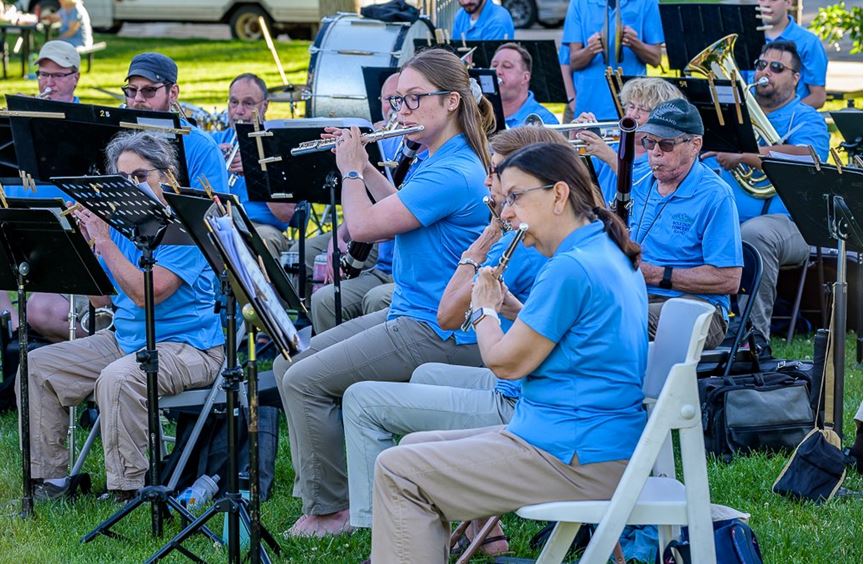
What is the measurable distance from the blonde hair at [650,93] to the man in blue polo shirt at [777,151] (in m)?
0.85

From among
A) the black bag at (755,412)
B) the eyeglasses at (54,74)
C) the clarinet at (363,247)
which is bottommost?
the black bag at (755,412)

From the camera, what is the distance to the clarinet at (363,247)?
5816mm

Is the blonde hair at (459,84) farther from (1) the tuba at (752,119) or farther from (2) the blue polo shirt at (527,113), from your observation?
(2) the blue polo shirt at (527,113)

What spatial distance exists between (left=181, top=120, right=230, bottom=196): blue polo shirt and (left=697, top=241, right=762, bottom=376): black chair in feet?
7.62

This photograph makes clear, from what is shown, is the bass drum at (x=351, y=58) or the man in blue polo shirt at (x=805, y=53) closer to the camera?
the man in blue polo shirt at (x=805, y=53)

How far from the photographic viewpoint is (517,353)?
11.3 feet

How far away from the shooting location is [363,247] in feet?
20.4

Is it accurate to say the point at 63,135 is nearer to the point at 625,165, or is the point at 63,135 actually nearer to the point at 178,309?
the point at 178,309

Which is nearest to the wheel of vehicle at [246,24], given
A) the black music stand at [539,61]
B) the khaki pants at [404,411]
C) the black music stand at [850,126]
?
the black music stand at [539,61]

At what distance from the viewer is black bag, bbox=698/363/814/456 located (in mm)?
5215

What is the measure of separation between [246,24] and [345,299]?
15900 mm

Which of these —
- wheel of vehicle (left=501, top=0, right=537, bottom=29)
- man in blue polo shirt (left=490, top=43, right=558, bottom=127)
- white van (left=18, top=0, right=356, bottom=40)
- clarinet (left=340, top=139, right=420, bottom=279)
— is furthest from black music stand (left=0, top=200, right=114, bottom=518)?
white van (left=18, top=0, right=356, bottom=40)

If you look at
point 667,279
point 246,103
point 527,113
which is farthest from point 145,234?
point 527,113

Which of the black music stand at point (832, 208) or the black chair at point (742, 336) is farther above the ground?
the black music stand at point (832, 208)
